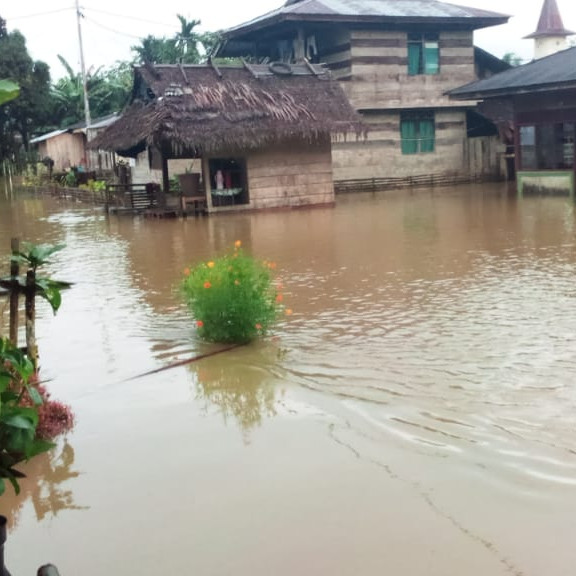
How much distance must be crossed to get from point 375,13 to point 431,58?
2.94 metres

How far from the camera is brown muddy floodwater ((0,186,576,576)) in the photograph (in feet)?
12.9

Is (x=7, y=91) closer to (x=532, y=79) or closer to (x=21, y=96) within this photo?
(x=532, y=79)

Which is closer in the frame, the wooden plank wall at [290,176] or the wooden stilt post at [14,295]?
the wooden stilt post at [14,295]

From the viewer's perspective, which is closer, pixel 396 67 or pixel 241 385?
pixel 241 385

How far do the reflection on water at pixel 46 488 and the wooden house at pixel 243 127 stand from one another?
14.3 meters

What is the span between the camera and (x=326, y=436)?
527 centimetres

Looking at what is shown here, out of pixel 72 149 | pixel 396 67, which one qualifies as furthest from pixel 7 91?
pixel 72 149

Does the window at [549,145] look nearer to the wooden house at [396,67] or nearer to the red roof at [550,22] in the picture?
the wooden house at [396,67]

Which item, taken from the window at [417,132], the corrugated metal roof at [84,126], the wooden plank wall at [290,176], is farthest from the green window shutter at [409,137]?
the corrugated metal roof at [84,126]

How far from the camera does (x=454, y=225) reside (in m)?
16.1

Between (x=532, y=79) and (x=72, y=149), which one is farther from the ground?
(x=532, y=79)

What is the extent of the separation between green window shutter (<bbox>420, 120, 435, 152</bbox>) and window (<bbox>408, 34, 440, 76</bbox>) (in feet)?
5.83

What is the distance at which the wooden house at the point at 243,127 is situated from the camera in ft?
63.0

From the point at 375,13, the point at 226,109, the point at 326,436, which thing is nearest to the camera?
the point at 326,436
